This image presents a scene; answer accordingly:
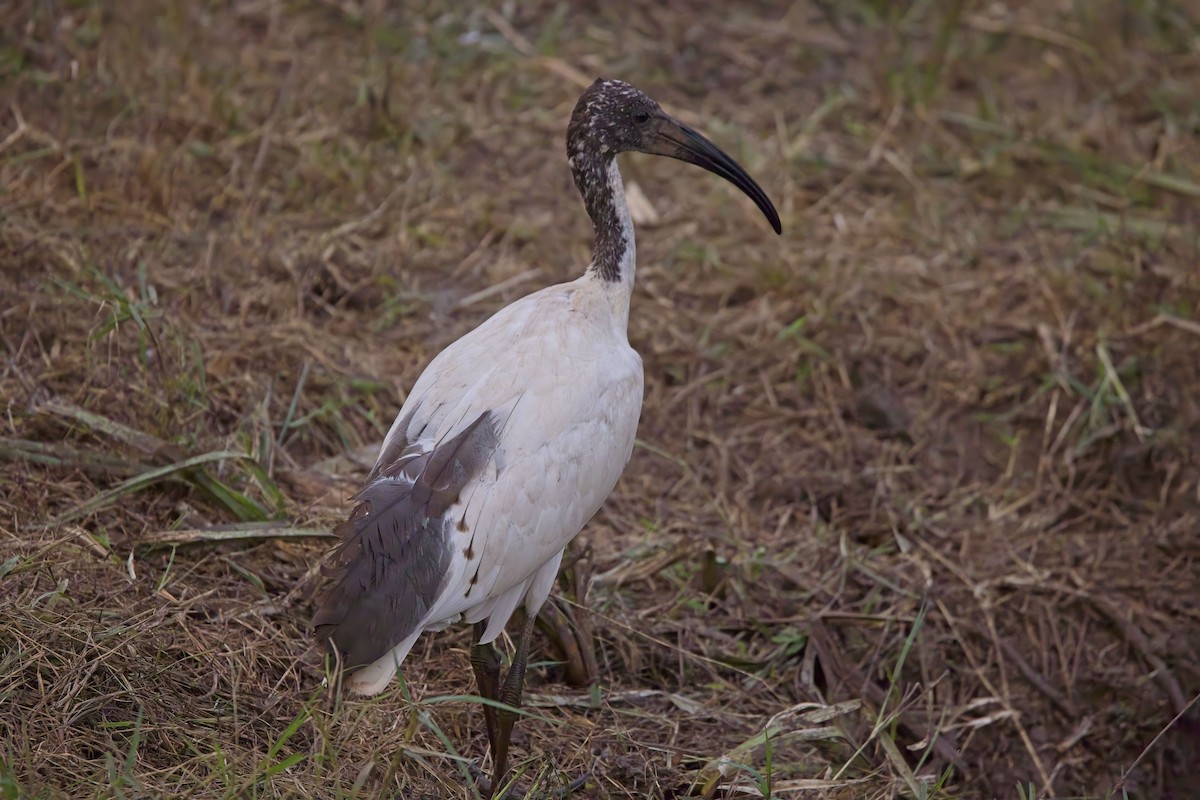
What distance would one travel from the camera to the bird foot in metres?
3.53

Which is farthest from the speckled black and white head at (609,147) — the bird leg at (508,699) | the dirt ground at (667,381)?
the bird leg at (508,699)

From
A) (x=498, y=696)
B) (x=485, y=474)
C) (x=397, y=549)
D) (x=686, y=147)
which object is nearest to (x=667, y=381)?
(x=686, y=147)

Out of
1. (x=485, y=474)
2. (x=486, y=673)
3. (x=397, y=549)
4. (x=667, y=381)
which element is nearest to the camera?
(x=397, y=549)

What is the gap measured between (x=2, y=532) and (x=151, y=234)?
188cm

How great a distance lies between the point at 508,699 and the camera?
11.6 feet

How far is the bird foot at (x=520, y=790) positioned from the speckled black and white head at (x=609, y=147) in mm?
1330

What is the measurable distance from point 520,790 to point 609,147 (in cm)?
175

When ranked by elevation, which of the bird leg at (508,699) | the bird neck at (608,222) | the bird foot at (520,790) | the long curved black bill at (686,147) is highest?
the long curved black bill at (686,147)

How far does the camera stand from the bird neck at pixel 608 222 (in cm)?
376

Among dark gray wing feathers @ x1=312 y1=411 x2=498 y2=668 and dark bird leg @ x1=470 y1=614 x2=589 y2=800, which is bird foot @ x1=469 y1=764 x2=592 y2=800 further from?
dark gray wing feathers @ x1=312 y1=411 x2=498 y2=668

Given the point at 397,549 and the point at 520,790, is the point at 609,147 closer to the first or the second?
the point at 397,549

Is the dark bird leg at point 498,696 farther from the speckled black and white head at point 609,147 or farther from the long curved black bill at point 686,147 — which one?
the long curved black bill at point 686,147

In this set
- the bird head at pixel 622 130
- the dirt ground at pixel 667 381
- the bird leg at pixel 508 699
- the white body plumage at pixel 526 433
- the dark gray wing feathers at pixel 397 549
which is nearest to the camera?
the dark gray wing feathers at pixel 397 549

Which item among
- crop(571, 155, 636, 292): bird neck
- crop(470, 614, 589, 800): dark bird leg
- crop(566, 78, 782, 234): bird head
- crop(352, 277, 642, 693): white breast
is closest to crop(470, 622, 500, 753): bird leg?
crop(470, 614, 589, 800): dark bird leg
